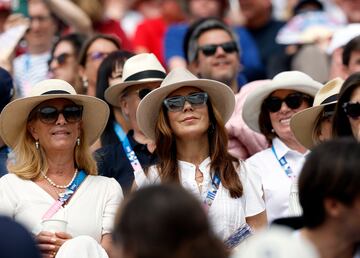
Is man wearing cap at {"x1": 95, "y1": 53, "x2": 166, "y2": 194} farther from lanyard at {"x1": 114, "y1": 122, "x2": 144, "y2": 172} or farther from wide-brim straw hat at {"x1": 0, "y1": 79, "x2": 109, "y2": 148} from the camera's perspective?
wide-brim straw hat at {"x1": 0, "y1": 79, "x2": 109, "y2": 148}

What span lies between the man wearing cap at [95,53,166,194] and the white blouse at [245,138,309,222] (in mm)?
804

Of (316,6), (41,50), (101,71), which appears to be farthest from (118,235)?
(316,6)

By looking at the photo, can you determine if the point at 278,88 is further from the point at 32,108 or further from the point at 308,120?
the point at 32,108

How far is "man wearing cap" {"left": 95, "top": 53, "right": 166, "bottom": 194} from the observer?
8438mm

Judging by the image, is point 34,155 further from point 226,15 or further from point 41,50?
point 226,15

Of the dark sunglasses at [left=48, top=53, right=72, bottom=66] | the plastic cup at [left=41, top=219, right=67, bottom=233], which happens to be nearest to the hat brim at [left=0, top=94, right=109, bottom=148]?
the plastic cup at [left=41, top=219, right=67, bottom=233]

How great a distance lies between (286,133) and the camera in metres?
8.59

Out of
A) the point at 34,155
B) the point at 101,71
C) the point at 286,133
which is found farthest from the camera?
the point at 101,71

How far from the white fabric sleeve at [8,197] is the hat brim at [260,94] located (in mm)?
2065

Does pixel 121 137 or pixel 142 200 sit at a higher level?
pixel 142 200

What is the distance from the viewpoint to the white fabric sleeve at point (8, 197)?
7512 mm

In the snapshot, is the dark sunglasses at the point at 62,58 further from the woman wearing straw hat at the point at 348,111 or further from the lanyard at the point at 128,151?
the woman wearing straw hat at the point at 348,111

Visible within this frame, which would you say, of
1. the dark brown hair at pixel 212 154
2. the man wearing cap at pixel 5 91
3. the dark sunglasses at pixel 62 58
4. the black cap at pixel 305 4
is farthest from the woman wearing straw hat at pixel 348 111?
the black cap at pixel 305 4

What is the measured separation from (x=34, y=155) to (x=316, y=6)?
5.00m
